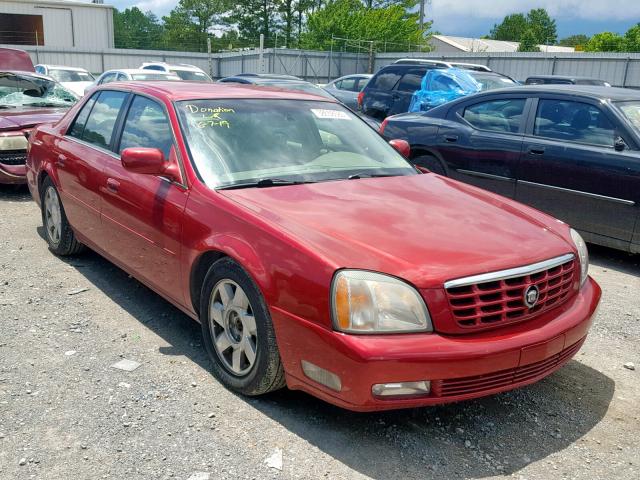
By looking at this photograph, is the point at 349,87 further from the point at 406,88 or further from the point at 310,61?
the point at 310,61

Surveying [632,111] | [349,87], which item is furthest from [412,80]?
[632,111]

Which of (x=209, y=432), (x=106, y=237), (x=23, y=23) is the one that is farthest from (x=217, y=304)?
(x=23, y=23)

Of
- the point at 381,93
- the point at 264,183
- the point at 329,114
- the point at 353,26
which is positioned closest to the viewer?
the point at 264,183

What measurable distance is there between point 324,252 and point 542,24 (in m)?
131

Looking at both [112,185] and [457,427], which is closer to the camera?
[457,427]

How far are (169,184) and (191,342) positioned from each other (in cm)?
98

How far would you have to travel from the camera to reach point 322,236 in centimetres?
291

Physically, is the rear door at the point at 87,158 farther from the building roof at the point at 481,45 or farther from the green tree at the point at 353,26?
the building roof at the point at 481,45

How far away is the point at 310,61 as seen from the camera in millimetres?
33625

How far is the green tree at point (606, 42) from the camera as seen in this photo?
61.4 meters

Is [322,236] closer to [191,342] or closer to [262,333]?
[262,333]

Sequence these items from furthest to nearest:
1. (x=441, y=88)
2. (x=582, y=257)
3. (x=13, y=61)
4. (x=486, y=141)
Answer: (x=441, y=88) → (x=13, y=61) → (x=486, y=141) → (x=582, y=257)

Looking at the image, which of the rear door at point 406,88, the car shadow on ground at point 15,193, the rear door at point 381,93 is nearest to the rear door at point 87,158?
the car shadow on ground at point 15,193

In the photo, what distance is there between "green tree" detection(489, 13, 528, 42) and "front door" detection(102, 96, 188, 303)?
385 feet
